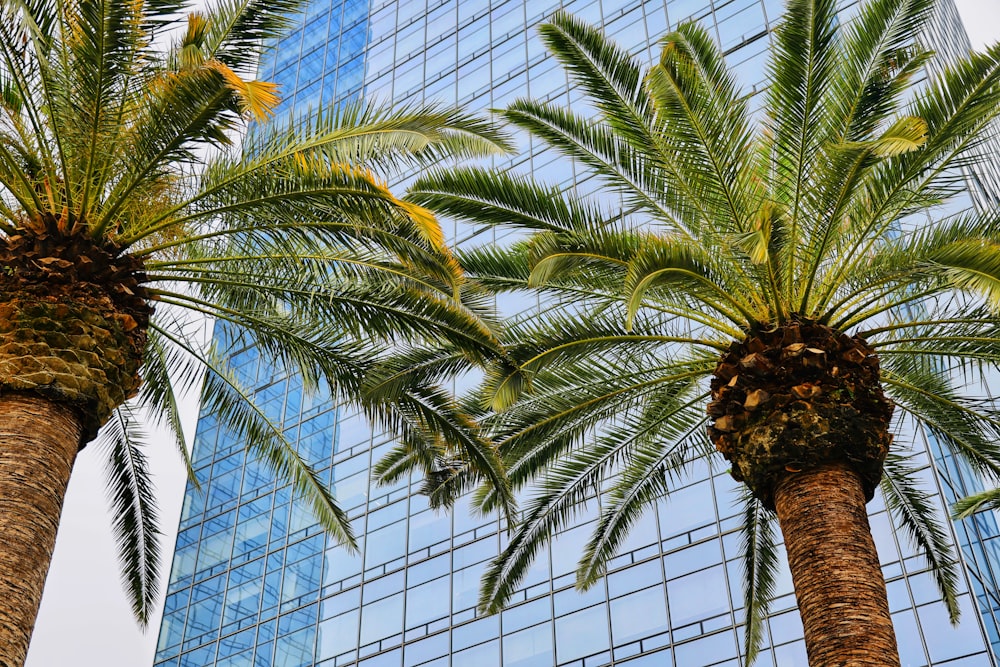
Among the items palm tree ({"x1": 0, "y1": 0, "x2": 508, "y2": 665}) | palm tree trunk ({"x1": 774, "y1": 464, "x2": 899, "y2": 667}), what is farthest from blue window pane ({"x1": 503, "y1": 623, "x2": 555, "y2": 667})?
palm tree trunk ({"x1": 774, "y1": 464, "x2": 899, "y2": 667})

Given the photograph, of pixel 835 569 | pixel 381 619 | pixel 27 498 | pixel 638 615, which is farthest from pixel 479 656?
pixel 27 498

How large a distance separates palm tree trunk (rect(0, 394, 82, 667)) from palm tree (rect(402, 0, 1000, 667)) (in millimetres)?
4288

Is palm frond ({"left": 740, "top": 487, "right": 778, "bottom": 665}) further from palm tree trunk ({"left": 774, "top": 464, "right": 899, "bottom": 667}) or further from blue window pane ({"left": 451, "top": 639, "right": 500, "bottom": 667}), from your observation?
blue window pane ({"left": 451, "top": 639, "right": 500, "bottom": 667})

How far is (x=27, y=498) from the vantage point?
10078mm

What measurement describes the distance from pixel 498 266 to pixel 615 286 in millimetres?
1395

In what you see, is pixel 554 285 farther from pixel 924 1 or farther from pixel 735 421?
pixel 924 1

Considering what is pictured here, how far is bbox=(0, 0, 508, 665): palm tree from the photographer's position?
10.7m

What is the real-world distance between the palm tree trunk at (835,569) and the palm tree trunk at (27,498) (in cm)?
659

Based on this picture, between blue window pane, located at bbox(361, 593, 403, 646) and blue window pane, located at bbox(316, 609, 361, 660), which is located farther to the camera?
blue window pane, located at bbox(316, 609, 361, 660)

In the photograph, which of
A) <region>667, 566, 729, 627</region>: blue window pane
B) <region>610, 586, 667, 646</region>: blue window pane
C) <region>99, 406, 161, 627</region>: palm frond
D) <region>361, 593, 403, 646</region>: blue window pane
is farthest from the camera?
<region>361, 593, 403, 646</region>: blue window pane

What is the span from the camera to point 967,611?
2252 cm

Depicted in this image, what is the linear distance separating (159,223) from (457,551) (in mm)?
20842

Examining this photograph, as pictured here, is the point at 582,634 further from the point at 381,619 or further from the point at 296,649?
the point at 296,649

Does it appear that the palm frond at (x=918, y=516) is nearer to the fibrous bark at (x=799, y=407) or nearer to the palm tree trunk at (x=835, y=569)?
the fibrous bark at (x=799, y=407)
